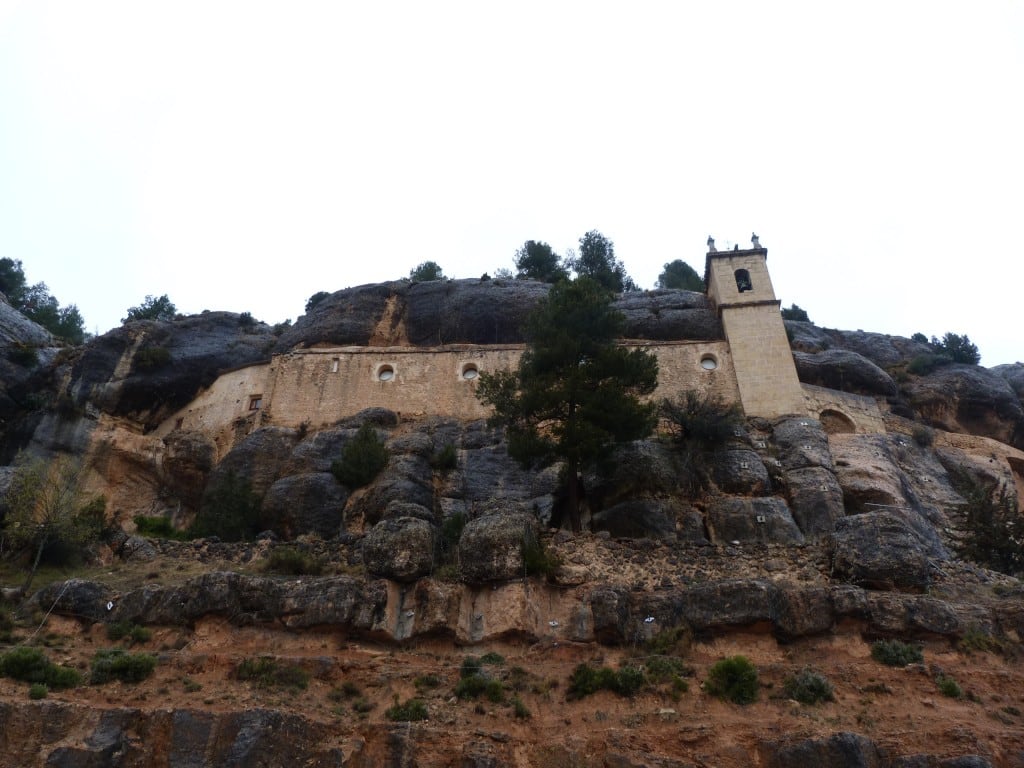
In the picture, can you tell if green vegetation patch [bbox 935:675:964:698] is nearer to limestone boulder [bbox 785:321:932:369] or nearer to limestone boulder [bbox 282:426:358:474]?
limestone boulder [bbox 282:426:358:474]

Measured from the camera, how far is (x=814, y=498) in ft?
81.0

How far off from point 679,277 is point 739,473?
3104cm

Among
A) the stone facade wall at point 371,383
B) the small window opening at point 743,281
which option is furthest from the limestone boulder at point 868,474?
the small window opening at point 743,281

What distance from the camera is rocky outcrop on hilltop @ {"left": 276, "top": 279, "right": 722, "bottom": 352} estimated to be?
113ft

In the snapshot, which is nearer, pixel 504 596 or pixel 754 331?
pixel 504 596

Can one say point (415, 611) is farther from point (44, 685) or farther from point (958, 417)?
point (958, 417)

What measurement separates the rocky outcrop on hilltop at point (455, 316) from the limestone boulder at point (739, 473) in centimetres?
934

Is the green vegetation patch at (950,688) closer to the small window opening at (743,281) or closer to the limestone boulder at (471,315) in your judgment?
the limestone boulder at (471,315)

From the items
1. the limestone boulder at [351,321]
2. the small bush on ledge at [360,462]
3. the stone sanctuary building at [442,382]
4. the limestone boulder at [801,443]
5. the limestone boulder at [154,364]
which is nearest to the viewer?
the small bush on ledge at [360,462]

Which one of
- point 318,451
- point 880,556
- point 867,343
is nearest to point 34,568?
point 318,451

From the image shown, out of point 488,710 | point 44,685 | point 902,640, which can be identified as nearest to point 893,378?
point 902,640

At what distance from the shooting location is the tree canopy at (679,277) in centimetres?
5128

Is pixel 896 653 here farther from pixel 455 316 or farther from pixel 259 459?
pixel 455 316

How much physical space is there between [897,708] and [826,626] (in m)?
2.27
